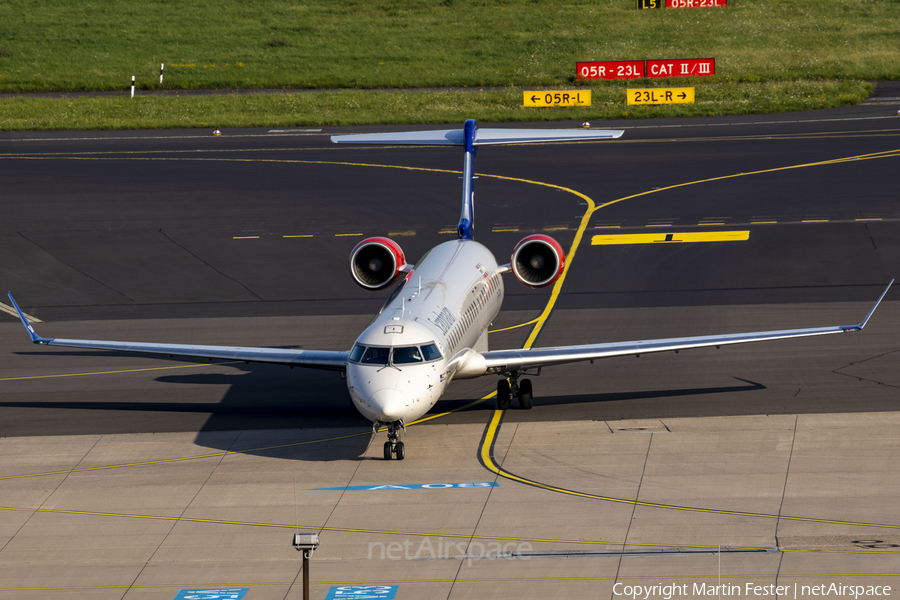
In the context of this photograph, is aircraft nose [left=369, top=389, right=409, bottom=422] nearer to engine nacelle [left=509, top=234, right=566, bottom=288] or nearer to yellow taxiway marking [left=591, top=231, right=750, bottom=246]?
engine nacelle [left=509, top=234, right=566, bottom=288]

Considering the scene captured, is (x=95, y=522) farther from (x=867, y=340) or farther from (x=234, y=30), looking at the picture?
(x=234, y=30)

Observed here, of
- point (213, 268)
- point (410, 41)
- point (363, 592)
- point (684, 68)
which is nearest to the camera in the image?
point (363, 592)

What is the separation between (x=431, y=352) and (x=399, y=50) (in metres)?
61.1

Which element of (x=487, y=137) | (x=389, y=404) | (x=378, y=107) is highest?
(x=487, y=137)

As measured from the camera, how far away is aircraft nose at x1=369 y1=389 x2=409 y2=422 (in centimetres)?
1988

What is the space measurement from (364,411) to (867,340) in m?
14.8

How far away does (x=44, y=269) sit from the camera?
36.8 meters

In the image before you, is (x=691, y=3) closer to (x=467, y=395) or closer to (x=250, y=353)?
(x=467, y=395)

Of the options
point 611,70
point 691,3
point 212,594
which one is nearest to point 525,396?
point 212,594

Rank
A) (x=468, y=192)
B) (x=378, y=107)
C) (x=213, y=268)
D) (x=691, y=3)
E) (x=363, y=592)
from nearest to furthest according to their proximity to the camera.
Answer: (x=363, y=592)
(x=468, y=192)
(x=213, y=268)
(x=378, y=107)
(x=691, y=3)

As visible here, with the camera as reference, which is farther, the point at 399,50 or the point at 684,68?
the point at 399,50

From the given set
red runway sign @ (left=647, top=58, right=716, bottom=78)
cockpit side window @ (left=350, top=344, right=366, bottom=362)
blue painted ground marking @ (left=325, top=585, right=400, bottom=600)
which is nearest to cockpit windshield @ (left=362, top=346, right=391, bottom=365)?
cockpit side window @ (left=350, top=344, right=366, bottom=362)

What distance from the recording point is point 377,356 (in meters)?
20.6

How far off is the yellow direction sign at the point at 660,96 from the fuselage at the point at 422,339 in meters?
39.1
